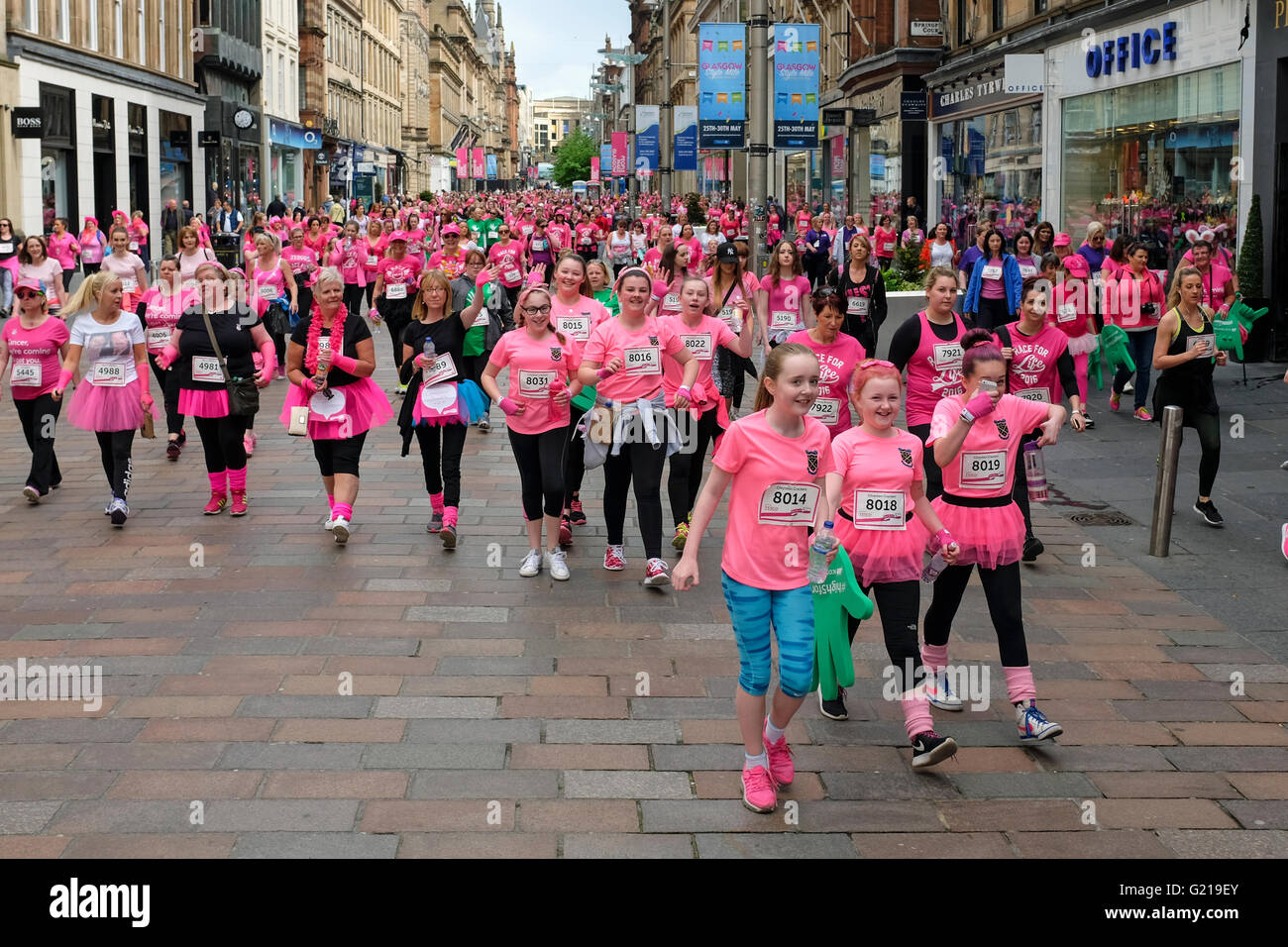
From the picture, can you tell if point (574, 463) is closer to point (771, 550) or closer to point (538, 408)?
point (538, 408)

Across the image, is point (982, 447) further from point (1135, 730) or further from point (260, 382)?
point (260, 382)

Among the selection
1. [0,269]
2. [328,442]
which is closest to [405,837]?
[328,442]

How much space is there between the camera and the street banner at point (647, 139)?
156 feet

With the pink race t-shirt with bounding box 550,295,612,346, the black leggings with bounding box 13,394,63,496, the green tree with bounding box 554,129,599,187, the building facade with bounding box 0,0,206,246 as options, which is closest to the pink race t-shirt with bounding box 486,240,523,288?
the black leggings with bounding box 13,394,63,496

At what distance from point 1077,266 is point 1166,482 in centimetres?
707

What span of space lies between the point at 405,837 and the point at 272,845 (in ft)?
1.34

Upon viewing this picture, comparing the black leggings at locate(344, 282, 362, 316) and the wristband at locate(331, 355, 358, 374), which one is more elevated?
the black leggings at locate(344, 282, 362, 316)

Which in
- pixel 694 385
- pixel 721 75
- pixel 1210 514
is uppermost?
pixel 721 75

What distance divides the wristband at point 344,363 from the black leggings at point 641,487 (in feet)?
5.96

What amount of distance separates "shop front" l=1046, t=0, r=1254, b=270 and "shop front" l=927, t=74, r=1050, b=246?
47.0 inches

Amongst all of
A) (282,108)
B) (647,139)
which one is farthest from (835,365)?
(282,108)

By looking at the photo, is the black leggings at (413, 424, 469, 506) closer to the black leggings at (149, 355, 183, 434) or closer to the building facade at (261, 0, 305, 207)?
the black leggings at (149, 355, 183, 434)

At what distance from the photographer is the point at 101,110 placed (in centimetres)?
3691

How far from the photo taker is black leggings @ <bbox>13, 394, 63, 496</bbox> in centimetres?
1072
